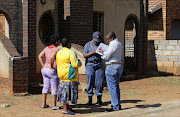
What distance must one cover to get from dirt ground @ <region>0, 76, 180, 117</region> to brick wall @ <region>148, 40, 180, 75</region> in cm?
279

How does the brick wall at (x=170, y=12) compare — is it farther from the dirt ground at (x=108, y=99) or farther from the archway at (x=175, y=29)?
the dirt ground at (x=108, y=99)

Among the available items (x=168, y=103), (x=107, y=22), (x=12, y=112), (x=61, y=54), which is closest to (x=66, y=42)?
(x=61, y=54)

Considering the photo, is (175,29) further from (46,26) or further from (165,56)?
(46,26)

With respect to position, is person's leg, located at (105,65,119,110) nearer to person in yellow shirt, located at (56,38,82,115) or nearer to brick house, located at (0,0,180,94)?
person in yellow shirt, located at (56,38,82,115)

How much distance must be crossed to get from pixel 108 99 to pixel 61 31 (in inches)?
176

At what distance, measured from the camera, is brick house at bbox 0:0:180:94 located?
11819 millimetres

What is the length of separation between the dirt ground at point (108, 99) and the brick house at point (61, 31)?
3.39 ft

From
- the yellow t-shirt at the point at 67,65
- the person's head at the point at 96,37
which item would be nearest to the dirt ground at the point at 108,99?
the yellow t-shirt at the point at 67,65

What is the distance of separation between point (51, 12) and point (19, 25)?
5.35 feet

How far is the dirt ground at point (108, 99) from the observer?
8.84 m

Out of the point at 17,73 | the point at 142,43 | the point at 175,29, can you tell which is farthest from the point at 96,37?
the point at 175,29

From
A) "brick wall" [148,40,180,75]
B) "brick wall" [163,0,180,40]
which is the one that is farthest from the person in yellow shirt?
"brick wall" [163,0,180,40]

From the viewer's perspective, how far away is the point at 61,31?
14352 millimetres

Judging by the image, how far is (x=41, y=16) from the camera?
44.1 ft
